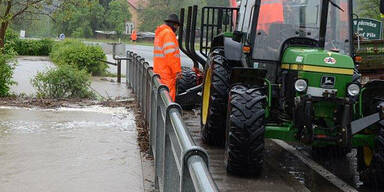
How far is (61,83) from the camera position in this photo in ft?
45.4

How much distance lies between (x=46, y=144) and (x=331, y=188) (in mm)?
3684

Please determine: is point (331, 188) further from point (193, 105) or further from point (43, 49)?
point (43, 49)

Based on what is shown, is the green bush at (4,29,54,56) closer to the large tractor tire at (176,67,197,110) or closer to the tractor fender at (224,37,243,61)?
the large tractor tire at (176,67,197,110)

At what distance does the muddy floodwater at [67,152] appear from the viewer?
21.5 ft

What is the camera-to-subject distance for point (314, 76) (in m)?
7.81

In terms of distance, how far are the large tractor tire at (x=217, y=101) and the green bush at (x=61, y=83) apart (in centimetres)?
486

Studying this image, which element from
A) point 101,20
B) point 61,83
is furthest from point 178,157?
point 101,20

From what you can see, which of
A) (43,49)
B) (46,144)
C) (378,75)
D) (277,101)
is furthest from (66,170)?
(43,49)

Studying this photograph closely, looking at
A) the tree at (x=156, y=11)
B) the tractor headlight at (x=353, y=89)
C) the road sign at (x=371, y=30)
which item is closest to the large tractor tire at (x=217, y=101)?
the tractor headlight at (x=353, y=89)

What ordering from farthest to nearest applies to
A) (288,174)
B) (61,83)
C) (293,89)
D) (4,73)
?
(61,83), (4,73), (288,174), (293,89)

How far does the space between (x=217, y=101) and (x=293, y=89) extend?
1.45 m

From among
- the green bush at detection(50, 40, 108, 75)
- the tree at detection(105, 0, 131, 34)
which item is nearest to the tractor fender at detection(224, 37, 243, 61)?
the green bush at detection(50, 40, 108, 75)

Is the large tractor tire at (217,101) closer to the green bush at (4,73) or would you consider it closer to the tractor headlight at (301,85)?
the tractor headlight at (301,85)

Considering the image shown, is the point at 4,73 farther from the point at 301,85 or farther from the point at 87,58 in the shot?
the point at 87,58
